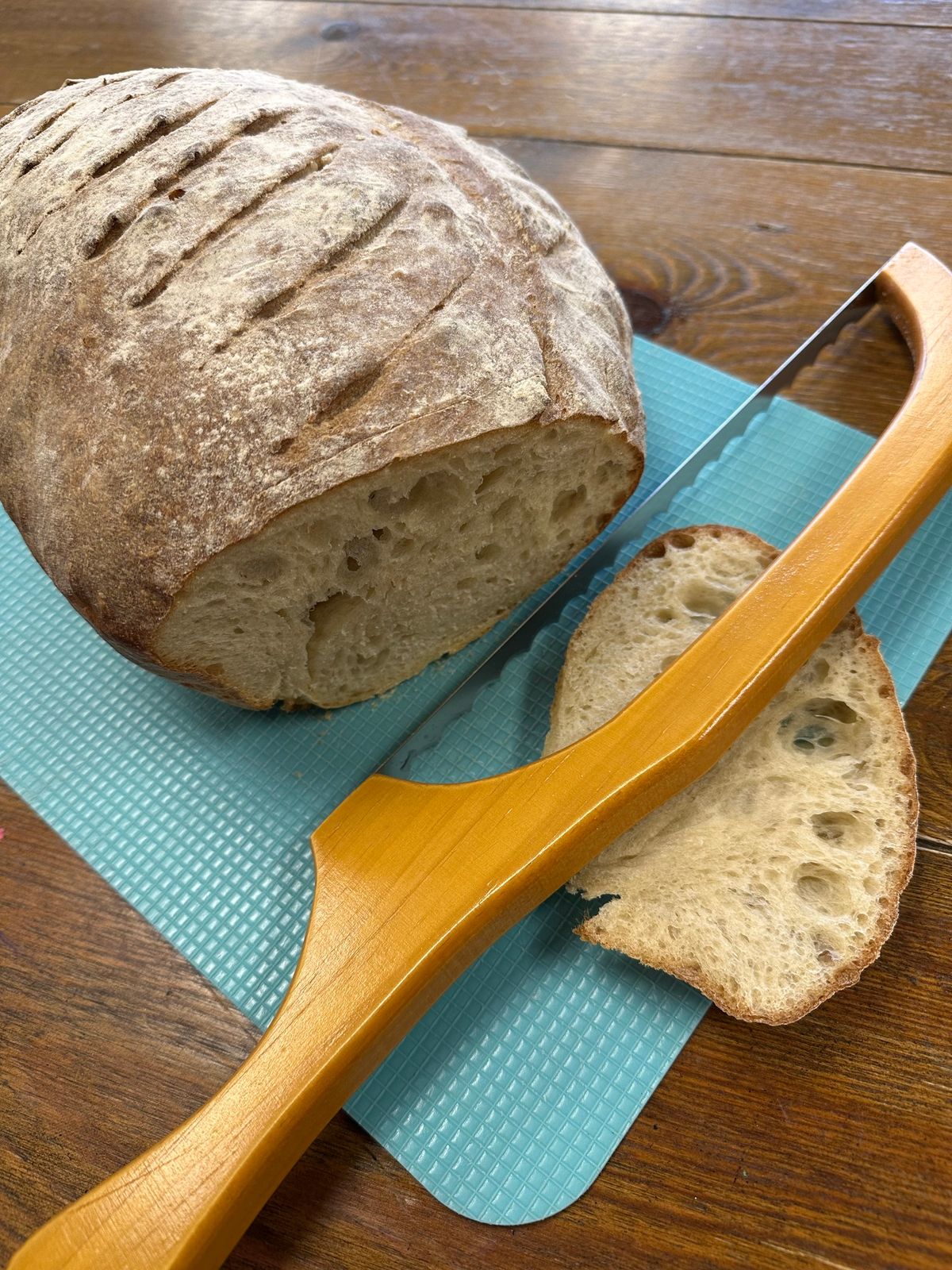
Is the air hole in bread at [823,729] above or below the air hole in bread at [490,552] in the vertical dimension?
below

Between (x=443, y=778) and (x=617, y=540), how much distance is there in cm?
52

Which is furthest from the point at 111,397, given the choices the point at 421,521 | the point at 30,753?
the point at 30,753

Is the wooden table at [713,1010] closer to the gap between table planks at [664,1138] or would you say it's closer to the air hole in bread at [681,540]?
the gap between table planks at [664,1138]

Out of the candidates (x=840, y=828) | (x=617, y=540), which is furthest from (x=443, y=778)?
(x=840, y=828)

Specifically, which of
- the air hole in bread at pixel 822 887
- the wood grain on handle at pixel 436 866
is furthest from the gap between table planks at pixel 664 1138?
the wood grain on handle at pixel 436 866

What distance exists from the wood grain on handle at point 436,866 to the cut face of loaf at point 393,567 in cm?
30

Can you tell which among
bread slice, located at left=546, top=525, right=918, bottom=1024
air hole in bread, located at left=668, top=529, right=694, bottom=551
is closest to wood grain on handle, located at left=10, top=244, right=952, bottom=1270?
bread slice, located at left=546, top=525, right=918, bottom=1024

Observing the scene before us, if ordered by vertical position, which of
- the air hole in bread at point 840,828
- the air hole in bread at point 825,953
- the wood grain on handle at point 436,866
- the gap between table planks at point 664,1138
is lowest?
the gap between table planks at point 664,1138

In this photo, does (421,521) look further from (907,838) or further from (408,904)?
(907,838)

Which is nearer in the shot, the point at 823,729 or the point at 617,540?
the point at 823,729

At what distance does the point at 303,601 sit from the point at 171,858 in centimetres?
53

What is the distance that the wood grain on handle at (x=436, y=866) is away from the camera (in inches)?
38.4

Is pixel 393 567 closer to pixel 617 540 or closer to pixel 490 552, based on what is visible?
pixel 490 552

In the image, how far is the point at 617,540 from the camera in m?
1.62
